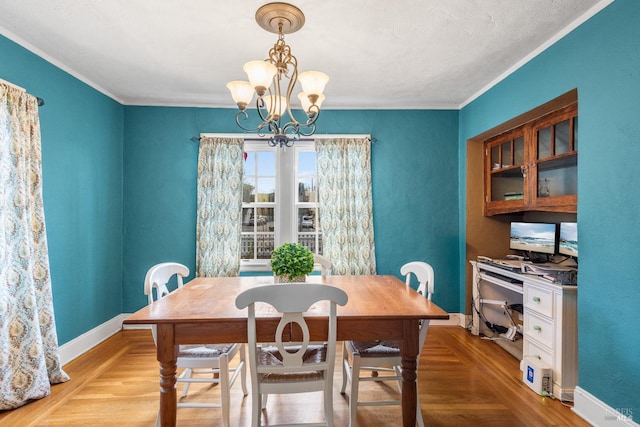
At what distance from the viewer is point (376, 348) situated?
2074mm

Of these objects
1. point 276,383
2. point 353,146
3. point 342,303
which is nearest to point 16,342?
point 276,383

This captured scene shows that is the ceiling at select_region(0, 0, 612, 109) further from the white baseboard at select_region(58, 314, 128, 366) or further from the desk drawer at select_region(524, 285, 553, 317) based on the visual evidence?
the white baseboard at select_region(58, 314, 128, 366)

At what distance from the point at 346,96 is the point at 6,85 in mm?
2821

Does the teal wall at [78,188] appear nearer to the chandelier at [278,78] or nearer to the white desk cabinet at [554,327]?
the chandelier at [278,78]

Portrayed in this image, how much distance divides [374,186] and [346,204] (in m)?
0.41

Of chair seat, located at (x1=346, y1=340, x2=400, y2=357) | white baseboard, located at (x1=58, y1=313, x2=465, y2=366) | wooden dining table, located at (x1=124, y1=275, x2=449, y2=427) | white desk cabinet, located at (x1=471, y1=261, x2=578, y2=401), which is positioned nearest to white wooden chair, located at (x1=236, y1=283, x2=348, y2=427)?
wooden dining table, located at (x1=124, y1=275, x2=449, y2=427)

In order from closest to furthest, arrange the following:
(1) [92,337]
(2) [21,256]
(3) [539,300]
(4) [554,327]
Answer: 1. (2) [21,256]
2. (4) [554,327]
3. (3) [539,300]
4. (1) [92,337]

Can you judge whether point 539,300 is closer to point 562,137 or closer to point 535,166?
point 535,166

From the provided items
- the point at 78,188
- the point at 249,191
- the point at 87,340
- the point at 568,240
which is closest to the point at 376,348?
the point at 568,240

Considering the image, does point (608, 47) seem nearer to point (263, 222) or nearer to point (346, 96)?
point (346, 96)

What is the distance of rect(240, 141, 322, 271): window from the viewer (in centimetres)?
404

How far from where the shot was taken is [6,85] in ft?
7.51

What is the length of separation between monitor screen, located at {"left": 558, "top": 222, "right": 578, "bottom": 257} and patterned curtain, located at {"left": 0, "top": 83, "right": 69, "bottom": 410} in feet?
13.4

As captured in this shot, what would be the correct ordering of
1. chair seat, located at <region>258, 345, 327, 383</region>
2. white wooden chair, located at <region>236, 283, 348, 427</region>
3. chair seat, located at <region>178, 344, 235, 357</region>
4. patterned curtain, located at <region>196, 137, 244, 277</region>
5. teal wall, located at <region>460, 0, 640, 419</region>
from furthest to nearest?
patterned curtain, located at <region>196, 137, 244, 277</region>
chair seat, located at <region>178, 344, 235, 357</region>
teal wall, located at <region>460, 0, 640, 419</region>
chair seat, located at <region>258, 345, 327, 383</region>
white wooden chair, located at <region>236, 283, 348, 427</region>
